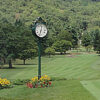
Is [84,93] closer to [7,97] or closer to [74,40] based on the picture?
[7,97]

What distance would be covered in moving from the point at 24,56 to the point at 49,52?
891 inches

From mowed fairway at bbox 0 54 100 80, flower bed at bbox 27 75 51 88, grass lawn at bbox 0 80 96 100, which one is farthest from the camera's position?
mowed fairway at bbox 0 54 100 80

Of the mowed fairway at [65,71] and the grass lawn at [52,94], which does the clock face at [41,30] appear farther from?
the mowed fairway at [65,71]

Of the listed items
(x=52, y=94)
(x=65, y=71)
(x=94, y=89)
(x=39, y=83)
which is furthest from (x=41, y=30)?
(x=65, y=71)

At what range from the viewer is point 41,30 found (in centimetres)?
1455

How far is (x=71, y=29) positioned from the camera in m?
108

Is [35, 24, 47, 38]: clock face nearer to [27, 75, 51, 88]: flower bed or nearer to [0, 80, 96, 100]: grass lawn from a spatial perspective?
[27, 75, 51, 88]: flower bed

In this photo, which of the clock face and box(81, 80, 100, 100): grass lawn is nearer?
box(81, 80, 100, 100): grass lawn

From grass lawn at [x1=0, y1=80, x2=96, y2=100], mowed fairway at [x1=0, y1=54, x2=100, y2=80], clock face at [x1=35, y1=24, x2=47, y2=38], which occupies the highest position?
clock face at [x1=35, y1=24, x2=47, y2=38]

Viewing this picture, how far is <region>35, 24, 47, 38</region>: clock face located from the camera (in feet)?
47.1

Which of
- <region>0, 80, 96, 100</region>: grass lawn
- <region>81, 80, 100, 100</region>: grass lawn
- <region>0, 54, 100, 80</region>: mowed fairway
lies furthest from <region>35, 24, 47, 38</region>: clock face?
<region>0, 54, 100, 80</region>: mowed fairway

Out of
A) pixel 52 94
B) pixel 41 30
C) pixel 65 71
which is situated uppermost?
pixel 41 30

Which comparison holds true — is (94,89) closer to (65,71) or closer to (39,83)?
(39,83)

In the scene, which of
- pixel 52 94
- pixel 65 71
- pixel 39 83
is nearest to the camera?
pixel 52 94
